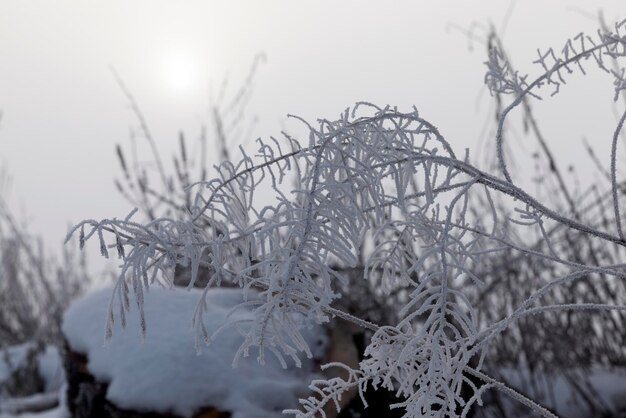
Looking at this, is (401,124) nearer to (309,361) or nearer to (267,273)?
(267,273)

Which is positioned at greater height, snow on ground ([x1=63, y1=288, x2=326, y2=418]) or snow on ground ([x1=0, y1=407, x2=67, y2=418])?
snow on ground ([x1=63, y1=288, x2=326, y2=418])

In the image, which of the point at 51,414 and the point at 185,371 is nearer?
the point at 185,371

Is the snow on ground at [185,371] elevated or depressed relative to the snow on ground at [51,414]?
elevated

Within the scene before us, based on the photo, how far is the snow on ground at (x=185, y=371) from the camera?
9.57 feet

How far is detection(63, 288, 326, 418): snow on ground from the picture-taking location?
115 inches

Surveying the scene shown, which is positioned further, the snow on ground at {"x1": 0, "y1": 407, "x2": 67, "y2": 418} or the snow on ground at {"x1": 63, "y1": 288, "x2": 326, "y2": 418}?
the snow on ground at {"x1": 0, "y1": 407, "x2": 67, "y2": 418}

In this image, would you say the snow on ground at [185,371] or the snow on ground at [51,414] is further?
the snow on ground at [51,414]

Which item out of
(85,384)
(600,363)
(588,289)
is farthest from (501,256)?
(85,384)

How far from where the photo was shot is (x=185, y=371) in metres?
2.95

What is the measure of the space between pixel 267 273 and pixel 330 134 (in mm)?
216

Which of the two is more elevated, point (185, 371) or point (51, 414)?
point (185, 371)

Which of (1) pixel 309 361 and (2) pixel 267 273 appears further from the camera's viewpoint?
(1) pixel 309 361

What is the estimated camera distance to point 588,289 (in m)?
4.26

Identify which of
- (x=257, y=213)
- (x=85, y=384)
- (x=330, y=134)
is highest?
(x=330, y=134)
